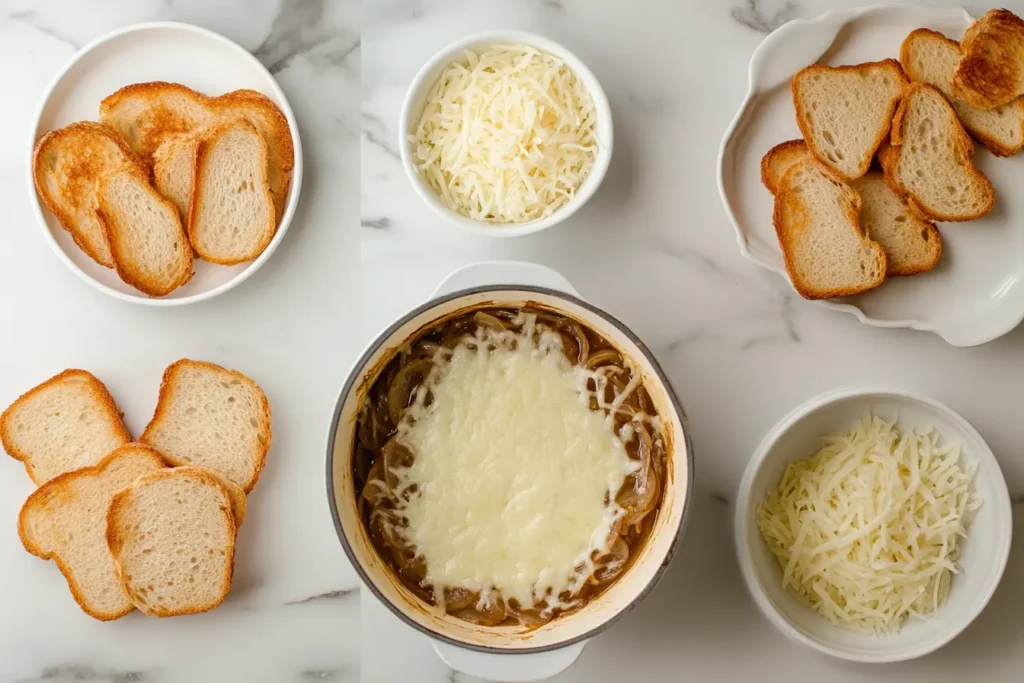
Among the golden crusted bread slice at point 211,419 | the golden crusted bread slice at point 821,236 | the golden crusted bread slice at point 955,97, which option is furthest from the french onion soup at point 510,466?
the golden crusted bread slice at point 955,97

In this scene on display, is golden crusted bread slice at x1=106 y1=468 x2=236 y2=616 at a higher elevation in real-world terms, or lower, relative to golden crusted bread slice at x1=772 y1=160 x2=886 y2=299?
lower

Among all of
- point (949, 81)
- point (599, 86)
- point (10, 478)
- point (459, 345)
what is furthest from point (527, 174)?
point (10, 478)

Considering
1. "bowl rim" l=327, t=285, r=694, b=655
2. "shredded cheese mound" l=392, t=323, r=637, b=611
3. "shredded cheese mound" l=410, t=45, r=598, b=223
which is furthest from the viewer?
"shredded cheese mound" l=410, t=45, r=598, b=223

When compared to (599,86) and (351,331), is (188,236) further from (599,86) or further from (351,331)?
(599,86)

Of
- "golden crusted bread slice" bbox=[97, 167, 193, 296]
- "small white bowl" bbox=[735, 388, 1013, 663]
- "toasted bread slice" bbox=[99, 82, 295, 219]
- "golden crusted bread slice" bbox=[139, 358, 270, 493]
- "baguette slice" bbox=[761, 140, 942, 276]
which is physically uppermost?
"toasted bread slice" bbox=[99, 82, 295, 219]

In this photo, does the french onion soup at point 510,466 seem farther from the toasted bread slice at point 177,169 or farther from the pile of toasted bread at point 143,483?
the toasted bread slice at point 177,169

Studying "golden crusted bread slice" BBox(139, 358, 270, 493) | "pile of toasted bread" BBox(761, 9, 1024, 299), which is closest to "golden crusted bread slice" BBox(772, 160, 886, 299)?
"pile of toasted bread" BBox(761, 9, 1024, 299)

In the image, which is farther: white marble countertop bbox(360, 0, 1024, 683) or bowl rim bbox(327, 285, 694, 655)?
white marble countertop bbox(360, 0, 1024, 683)

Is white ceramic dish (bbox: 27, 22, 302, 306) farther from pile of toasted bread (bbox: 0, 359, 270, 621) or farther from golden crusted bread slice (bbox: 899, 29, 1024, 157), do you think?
golden crusted bread slice (bbox: 899, 29, 1024, 157)
